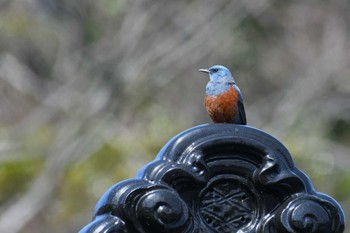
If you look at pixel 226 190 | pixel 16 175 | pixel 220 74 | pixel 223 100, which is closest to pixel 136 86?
pixel 16 175

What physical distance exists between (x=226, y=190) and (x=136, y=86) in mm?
15476

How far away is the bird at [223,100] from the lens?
21.1ft

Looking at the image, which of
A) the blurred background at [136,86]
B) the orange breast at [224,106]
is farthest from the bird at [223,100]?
the blurred background at [136,86]

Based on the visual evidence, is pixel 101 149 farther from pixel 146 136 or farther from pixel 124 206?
pixel 124 206

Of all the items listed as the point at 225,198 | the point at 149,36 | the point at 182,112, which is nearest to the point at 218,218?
the point at 225,198

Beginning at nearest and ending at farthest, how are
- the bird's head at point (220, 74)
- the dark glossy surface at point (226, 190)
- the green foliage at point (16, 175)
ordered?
1. the dark glossy surface at point (226, 190)
2. the bird's head at point (220, 74)
3. the green foliage at point (16, 175)

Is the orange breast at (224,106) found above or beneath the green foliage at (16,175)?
beneath

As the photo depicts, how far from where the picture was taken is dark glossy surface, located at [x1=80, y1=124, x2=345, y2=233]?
4.10 meters

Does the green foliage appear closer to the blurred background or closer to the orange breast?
the blurred background

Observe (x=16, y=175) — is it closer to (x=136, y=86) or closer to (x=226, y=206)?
(x=136, y=86)

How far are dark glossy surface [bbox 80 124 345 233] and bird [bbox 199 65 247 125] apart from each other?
7.18ft

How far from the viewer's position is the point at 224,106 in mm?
6461

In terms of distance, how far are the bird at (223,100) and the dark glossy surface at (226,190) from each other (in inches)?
86.2

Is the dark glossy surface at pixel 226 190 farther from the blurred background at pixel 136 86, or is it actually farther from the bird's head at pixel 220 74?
the blurred background at pixel 136 86
